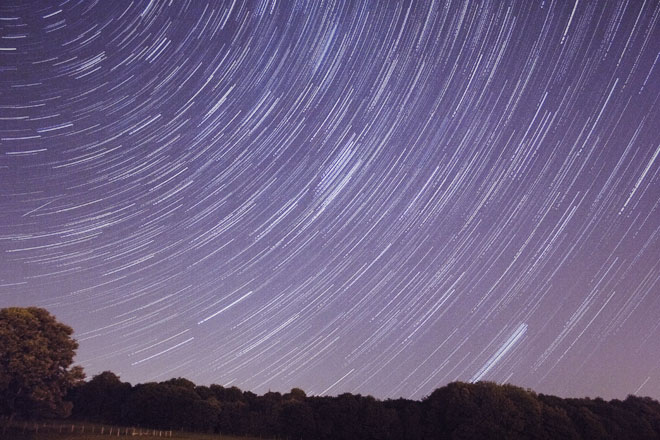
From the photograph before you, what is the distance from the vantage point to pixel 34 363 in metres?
32.6

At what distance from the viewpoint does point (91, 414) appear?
152 ft

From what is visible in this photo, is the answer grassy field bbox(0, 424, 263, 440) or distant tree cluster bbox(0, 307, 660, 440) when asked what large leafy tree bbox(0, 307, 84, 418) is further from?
grassy field bbox(0, 424, 263, 440)

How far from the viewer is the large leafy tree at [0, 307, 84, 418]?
3219 centimetres

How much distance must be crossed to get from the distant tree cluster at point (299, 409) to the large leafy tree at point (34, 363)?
6 centimetres

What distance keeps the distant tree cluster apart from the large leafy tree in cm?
6

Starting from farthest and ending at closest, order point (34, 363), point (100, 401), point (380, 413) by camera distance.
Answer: point (100, 401) < point (380, 413) < point (34, 363)

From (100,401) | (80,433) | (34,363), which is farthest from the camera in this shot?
(100,401)

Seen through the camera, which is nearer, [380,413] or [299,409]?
[380,413]

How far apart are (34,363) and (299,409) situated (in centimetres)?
1944

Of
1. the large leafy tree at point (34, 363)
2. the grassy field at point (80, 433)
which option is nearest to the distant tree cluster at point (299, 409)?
the large leafy tree at point (34, 363)

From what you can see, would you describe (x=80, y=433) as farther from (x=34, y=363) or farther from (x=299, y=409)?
(x=299, y=409)

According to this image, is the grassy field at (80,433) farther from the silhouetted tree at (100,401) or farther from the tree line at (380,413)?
the silhouetted tree at (100,401)

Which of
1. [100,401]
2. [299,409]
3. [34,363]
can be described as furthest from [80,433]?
[299,409]

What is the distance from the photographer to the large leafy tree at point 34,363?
32188 mm
